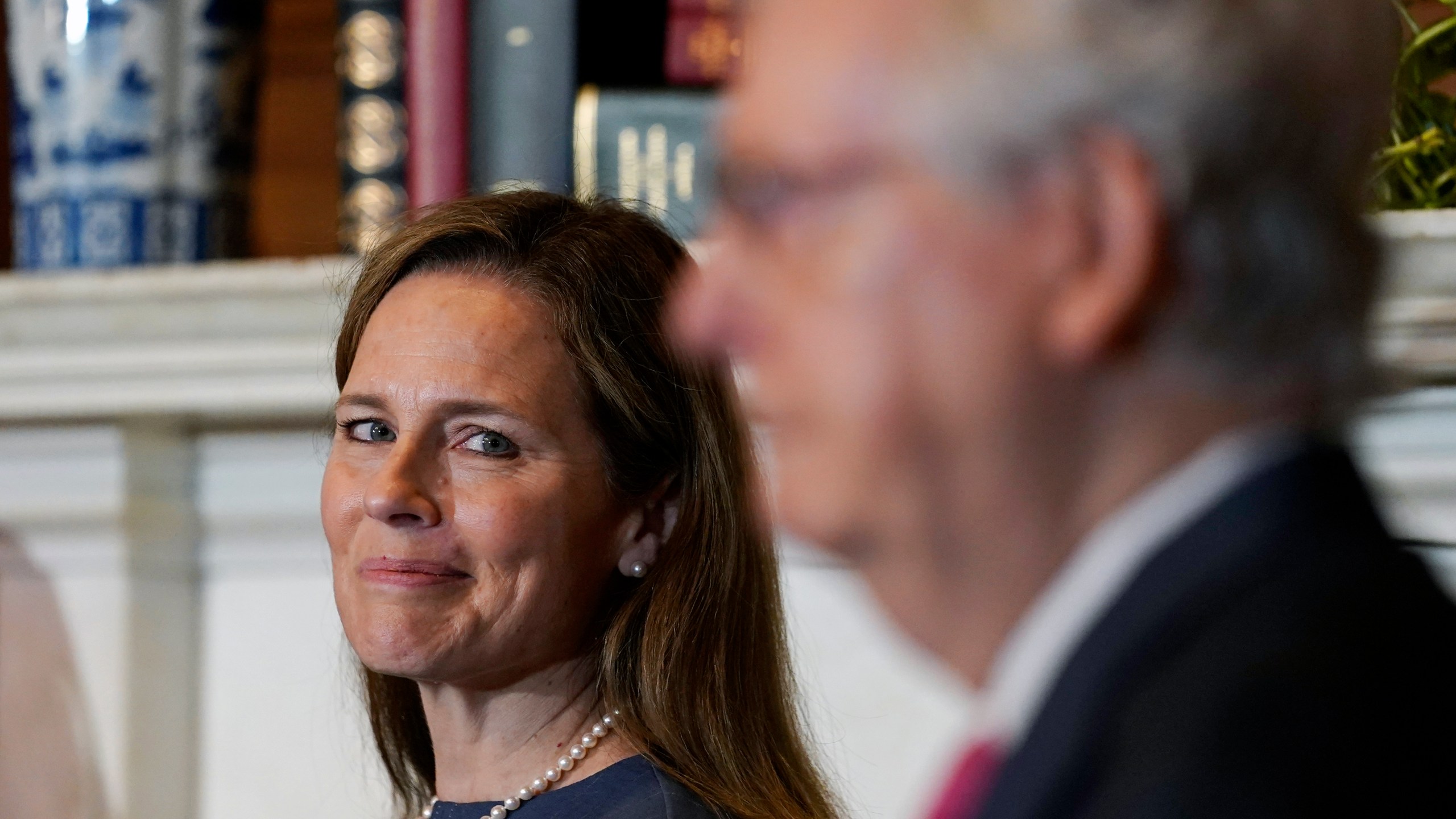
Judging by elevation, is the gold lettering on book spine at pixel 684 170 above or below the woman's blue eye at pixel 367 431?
above

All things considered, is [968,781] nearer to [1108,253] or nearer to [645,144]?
[1108,253]

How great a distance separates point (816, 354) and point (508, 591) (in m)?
0.71

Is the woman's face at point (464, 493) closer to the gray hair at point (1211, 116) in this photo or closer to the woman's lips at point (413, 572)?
the woman's lips at point (413, 572)

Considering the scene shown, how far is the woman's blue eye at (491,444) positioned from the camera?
3.12ft

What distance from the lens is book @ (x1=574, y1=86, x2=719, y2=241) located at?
1047 millimetres

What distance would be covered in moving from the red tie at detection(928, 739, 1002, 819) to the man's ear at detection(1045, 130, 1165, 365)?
79 millimetres

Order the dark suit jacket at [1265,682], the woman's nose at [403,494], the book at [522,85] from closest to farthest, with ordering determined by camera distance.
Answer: the dark suit jacket at [1265,682] → the woman's nose at [403,494] → the book at [522,85]

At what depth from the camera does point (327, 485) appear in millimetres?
989

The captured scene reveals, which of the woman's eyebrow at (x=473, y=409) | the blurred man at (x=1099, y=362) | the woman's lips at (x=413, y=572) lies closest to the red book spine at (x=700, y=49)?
the woman's eyebrow at (x=473, y=409)

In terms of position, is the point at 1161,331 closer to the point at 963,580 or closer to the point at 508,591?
the point at 963,580

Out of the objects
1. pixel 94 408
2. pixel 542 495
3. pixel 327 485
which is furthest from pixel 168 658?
pixel 542 495

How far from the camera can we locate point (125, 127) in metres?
1.08

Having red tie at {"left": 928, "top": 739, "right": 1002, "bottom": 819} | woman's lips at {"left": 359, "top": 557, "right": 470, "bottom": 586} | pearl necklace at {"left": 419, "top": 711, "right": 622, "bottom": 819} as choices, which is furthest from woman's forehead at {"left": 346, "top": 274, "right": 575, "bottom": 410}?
red tie at {"left": 928, "top": 739, "right": 1002, "bottom": 819}

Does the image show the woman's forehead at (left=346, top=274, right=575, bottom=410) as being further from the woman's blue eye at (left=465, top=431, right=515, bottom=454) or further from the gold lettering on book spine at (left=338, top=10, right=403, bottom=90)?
the gold lettering on book spine at (left=338, top=10, right=403, bottom=90)
